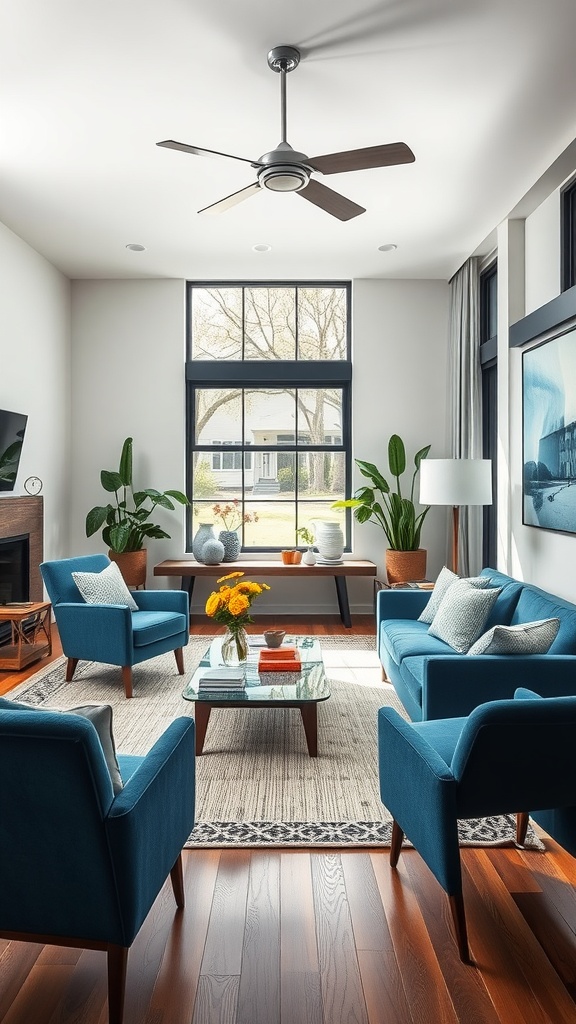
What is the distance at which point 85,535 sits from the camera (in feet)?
23.0

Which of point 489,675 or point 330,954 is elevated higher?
point 489,675

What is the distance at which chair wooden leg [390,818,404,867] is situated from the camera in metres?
2.42

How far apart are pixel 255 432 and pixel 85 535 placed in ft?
6.58

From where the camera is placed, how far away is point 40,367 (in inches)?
240

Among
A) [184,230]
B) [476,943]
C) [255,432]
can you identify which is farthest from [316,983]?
[255,432]

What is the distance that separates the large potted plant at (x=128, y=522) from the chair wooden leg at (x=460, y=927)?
15.9ft

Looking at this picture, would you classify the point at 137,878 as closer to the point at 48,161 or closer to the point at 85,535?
the point at 48,161

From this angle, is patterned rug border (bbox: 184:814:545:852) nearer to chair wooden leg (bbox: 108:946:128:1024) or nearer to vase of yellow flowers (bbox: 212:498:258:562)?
chair wooden leg (bbox: 108:946:128:1024)

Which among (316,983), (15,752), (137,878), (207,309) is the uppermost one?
(207,309)

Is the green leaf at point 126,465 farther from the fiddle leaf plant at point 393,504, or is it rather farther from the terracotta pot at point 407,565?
the terracotta pot at point 407,565

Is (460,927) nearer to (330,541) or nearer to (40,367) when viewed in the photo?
(330,541)

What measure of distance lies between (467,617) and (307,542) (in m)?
3.22

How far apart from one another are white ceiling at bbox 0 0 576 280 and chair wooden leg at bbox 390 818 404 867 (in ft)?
10.6

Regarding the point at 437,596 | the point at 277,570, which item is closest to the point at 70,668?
the point at 277,570
